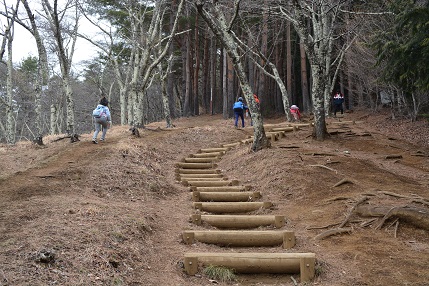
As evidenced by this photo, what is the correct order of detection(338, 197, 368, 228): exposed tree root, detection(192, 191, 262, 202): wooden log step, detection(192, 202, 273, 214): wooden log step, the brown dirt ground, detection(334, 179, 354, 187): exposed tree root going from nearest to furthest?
the brown dirt ground → detection(338, 197, 368, 228): exposed tree root → detection(192, 202, 273, 214): wooden log step → detection(334, 179, 354, 187): exposed tree root → detection(192, 191, 262, 202): wooden log step

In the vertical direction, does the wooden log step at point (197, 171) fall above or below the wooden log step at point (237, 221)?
above

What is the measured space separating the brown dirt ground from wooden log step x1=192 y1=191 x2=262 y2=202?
0.97 ft

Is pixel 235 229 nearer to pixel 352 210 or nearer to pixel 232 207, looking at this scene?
pixel 232 207

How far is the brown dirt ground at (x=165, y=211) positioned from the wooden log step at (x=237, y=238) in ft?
0.39

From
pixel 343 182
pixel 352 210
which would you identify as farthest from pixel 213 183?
pixel 352 210

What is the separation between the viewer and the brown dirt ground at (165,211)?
5.08 metres

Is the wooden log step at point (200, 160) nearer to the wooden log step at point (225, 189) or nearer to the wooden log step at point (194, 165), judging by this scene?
the wooden log step at point (194, 165)

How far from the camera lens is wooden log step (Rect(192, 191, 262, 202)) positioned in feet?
30.8

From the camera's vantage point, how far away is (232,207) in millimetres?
8742

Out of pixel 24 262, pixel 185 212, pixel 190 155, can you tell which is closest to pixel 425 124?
pixel 190 155

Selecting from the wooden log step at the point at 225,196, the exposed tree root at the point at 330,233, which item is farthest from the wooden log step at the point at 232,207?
the exposed tree root at the point at 330,233

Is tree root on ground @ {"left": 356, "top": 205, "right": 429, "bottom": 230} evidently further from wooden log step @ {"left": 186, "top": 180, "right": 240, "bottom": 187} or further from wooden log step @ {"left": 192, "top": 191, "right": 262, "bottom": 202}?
wooden log step @ {"left": 186, "top": 180, "right": 240, "bottom": 187}

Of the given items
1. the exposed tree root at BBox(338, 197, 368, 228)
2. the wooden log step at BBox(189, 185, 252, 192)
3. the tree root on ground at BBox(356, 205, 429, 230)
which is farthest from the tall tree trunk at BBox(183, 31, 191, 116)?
the tree root on ground at BBox(356, 205, 429, 230)

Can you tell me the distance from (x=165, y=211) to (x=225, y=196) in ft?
5.46
